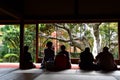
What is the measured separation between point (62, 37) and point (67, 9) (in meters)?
2.48

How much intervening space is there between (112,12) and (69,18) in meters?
1.68

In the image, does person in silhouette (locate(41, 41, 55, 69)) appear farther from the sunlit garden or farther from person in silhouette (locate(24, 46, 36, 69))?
the sunlit garden

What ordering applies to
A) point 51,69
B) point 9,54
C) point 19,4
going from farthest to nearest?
point 9,54, point 19,4, point 51,69

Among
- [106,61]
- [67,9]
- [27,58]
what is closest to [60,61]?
[27,58]

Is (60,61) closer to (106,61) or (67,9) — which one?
(106,61)

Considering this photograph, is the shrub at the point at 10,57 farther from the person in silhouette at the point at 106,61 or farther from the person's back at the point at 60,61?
the person in silhouette at the point at 106,61

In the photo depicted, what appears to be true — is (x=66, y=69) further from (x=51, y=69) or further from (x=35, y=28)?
(x=35, y=28)

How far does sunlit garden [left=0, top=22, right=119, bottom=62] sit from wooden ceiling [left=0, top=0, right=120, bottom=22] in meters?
1.78

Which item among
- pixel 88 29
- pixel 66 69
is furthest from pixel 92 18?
pixel 88 29

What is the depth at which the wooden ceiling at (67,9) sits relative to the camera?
927 cm

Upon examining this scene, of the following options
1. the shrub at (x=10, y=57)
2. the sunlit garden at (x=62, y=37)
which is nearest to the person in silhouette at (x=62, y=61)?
the sunlit garden at (x=62, y=37)

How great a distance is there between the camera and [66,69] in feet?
27.0

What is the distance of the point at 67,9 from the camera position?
9477 millimetres

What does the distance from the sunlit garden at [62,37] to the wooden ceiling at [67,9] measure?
5.83ft
